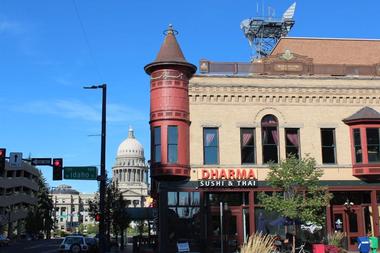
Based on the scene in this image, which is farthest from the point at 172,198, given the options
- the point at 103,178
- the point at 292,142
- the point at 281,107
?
the point at 281,107

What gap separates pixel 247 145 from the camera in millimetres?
33375

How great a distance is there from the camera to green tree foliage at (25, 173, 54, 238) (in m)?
108

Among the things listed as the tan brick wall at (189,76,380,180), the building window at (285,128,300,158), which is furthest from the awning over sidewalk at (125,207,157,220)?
the building window at (285,128,300,158)

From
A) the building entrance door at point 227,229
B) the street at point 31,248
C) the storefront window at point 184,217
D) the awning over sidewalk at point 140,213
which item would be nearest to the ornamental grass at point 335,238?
the building entrance door at point 227,229

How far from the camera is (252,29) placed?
225 ft

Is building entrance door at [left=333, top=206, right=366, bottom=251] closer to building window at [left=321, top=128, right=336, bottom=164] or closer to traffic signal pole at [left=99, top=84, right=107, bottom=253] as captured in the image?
building window at [left=321, top=128, right=336, bottom=164]

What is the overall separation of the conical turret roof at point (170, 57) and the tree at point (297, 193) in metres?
8.00

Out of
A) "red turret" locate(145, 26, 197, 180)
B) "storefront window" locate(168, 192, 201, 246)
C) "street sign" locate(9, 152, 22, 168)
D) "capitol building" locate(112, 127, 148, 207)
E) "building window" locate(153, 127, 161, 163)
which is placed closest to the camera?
"storefront window" locate(168, 192, 201, 246)

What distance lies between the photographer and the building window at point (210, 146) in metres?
32.8

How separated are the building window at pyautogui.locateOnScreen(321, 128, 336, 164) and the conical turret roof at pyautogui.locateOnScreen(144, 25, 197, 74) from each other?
9.10m

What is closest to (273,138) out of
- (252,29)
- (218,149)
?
(218,149)

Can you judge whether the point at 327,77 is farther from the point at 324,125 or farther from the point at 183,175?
the point at 183,175

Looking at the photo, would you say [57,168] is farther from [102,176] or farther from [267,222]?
[267,222]

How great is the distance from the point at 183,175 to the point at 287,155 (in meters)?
6.51
